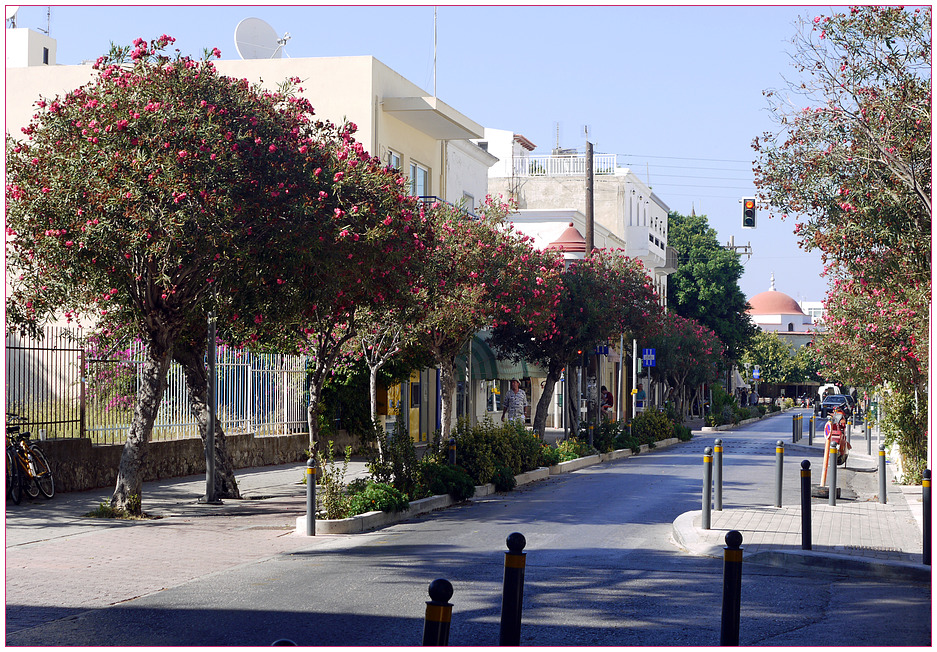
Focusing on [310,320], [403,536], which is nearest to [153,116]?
[310,320]

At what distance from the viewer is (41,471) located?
48.6ft

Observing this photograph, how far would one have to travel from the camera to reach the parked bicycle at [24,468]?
46.9 feet

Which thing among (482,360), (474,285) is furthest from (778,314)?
(474,285)

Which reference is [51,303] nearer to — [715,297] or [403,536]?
[403,536]

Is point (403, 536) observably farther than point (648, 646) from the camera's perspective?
Yes

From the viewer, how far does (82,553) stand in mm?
10641

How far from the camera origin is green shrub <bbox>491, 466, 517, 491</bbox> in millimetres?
18188

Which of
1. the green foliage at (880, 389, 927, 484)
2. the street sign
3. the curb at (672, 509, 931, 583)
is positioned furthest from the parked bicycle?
the street sign

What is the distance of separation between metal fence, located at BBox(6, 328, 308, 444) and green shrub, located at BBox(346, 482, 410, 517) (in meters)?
5.34

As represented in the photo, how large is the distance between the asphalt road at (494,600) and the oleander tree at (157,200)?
367 cm

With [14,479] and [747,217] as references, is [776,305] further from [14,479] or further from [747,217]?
[14,479]

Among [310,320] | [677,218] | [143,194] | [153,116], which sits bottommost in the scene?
[310,320]

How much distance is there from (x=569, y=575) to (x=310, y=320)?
7211 millimetres

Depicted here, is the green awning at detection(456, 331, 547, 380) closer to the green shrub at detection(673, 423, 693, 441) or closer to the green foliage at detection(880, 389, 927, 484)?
the green shrub at detection(673, 423, 693, 441)
